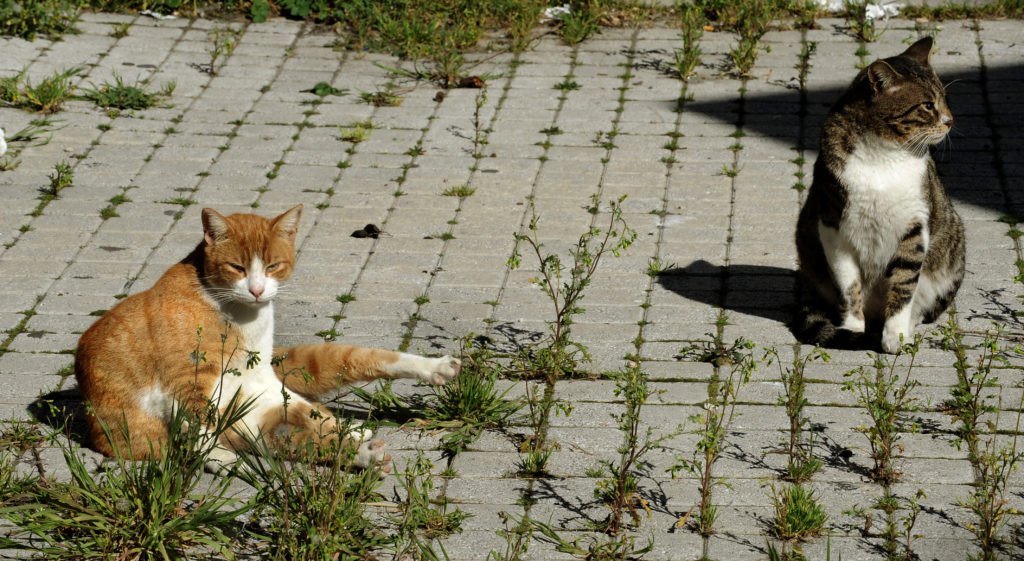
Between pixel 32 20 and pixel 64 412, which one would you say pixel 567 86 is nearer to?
pixel 32 20

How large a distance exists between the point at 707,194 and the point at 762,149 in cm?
81

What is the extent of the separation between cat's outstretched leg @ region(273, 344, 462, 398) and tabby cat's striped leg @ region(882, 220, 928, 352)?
2.20 metres

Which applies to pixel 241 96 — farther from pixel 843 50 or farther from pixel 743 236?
pixel 843 50

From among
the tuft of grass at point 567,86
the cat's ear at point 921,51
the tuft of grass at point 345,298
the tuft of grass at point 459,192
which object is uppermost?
the cat's ear at point 921,51

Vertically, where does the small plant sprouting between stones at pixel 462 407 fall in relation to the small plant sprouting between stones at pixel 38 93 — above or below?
above

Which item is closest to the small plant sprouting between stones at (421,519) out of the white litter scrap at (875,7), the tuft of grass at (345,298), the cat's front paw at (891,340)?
the tuft of grass at (345,298)

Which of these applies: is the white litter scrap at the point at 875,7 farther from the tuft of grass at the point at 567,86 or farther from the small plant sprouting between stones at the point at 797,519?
the small plant sprouting between stones at the point at 797,519

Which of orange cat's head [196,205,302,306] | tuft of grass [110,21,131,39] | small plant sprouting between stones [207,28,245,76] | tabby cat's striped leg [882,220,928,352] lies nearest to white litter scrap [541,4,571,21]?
small plant sprouting between stones [207,28,245,76]

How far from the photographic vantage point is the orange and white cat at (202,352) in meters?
4.65

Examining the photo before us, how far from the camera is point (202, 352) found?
4.58m

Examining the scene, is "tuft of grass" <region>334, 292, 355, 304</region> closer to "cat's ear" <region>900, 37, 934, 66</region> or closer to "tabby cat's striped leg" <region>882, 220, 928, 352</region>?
"tabby cat's striped leg" <region>882, 220, 928, 352</region>

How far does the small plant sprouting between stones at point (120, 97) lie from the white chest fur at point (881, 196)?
18.0 ft

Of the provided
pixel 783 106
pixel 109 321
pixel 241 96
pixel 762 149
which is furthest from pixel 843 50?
pixel 109 321

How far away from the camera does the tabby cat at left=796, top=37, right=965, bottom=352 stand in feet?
18.3
